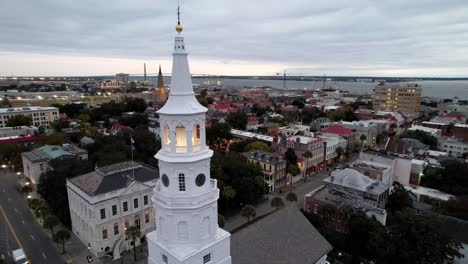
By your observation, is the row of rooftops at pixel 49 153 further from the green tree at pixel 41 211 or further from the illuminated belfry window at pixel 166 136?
the illuminated belfry window at pixel 166 136

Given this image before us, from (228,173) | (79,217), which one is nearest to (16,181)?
(79,217)

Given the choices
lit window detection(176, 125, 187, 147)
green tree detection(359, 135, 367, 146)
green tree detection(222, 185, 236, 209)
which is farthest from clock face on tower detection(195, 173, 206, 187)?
green tree detection(359, 135, 367, 146)

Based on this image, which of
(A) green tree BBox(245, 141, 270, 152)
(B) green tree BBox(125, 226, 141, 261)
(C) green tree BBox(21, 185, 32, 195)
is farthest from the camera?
(A) green tree BBox(245, 141, 270, 152)

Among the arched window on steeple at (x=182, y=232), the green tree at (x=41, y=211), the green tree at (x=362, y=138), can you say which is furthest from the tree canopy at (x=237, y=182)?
the green tree at (x=362, y=138)

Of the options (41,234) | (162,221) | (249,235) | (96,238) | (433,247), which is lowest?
(41,234)

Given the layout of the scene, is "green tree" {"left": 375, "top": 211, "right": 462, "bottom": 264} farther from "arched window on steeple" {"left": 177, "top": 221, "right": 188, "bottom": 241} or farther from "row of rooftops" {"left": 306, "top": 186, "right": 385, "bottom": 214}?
"arched window on steeple" {"left": 177, "top": 221, "right": 188, "bottom": 241}

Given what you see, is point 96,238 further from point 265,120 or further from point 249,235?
point 265,120

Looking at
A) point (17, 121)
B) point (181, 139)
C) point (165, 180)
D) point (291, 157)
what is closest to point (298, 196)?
point (291, 157)
